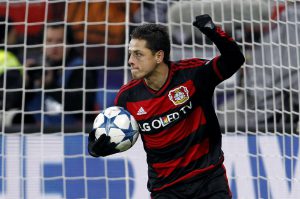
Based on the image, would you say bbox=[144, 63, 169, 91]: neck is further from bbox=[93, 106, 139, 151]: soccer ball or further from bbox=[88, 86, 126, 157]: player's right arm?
bbox=[88, 86, 126, 157]: player's right arm

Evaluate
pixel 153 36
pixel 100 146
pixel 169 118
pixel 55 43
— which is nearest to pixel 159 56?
pixel 153 36

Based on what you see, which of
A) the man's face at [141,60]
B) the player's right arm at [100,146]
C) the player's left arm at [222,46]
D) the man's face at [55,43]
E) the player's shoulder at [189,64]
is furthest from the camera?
the man's face at [55,43]

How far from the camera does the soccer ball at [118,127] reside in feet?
13.8

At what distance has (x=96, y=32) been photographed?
291 inches

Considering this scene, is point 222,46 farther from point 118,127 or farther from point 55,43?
point 55,43

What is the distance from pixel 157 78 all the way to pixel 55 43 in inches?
111

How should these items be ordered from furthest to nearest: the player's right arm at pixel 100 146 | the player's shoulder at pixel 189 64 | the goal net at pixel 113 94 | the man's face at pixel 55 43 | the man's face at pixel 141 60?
1. the man's face at pixel 55 43
2. the goal net at pixel 113 94
3. the player's shoulder at pixel 189 64
4. the man's face at pixel 141 60
5. the player's right arm at pixel 100 146

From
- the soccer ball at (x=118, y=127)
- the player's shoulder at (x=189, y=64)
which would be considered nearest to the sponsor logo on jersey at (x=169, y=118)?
the soccer ball at (x=118, y=127)

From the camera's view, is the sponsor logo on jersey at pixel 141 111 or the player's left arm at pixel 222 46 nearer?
the player's left arm at pixel 222 46

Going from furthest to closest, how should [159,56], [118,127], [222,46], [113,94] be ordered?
1. [113,94]
2. [159,56]
3. [118,127]
4. [222,46]

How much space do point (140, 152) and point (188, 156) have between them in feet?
6.80

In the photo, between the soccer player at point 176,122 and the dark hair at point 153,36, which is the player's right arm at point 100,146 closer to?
the soccer player at point 176,122

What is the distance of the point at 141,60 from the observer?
4238mm

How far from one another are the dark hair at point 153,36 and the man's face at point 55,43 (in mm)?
2707
